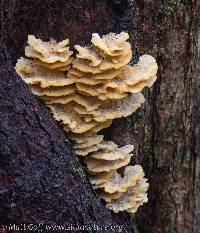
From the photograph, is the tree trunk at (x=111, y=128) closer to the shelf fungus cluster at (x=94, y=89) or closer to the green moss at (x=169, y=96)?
the green moss at (x=169, y=96)

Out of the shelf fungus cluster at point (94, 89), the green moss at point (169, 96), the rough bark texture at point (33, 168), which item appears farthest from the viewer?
the green moss at point (169, 96)

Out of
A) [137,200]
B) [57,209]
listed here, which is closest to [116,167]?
Answer: [137,200]

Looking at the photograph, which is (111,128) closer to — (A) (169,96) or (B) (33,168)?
(A) (169,96)

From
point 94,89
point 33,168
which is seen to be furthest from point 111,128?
point 33,168

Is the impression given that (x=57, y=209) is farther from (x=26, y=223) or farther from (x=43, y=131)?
(x=43, y=131)

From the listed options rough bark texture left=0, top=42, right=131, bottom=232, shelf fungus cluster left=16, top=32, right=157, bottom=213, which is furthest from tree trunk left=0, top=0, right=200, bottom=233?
shelf fungus cluster left=16, top=32, right=157, bottom=213

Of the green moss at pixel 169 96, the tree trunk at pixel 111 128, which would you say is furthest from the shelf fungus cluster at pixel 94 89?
the green moss at pixel 169 96

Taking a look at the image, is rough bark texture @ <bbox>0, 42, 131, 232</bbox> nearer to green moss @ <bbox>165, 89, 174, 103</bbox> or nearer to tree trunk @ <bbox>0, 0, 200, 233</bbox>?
tree trunk @ <bbox>0, 0, 200, 233</bbox>
